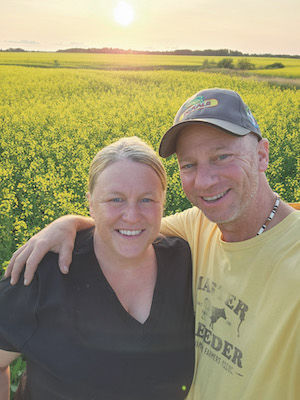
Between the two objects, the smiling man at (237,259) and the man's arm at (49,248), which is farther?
the man's arm at (49,248)

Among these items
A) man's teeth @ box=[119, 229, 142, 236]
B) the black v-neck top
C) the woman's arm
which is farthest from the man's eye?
the woman's arm

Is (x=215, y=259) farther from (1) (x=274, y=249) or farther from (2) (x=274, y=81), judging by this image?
(2) (x=274, y=81)

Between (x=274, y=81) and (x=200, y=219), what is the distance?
35525mm

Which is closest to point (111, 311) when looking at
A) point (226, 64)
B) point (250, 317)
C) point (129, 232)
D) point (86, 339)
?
point (86, 339)

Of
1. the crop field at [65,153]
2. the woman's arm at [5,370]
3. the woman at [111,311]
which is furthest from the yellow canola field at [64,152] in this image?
the woman at [111,311]

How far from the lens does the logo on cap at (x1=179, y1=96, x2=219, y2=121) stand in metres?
1.92

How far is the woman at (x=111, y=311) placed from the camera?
66.2 inches

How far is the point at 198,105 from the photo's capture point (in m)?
1.95

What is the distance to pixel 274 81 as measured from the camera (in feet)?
112

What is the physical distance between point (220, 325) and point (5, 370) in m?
1.08

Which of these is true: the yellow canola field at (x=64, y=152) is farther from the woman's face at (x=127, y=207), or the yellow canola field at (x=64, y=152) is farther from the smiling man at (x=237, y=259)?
the smiling man at (x=237, y=259)

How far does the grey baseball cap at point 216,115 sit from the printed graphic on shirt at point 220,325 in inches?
29.6

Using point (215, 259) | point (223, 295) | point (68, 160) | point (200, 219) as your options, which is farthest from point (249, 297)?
point (68, 160)

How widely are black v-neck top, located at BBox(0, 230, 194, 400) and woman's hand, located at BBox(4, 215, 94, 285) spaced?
1.8 inches
